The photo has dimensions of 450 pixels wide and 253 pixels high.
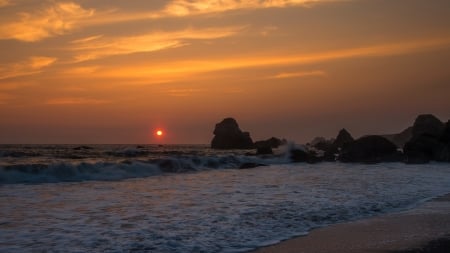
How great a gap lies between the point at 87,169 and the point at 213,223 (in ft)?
57.5

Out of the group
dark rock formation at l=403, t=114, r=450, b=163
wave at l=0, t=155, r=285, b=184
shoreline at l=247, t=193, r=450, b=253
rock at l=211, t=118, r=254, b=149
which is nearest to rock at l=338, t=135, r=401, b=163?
dark rock formation at l=403, t=114, r=450, b=163

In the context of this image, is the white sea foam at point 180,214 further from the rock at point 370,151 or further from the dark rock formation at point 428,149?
the rock at point 370,151

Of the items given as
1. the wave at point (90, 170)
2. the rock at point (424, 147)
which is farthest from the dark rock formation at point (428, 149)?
the wave at point (90, 170)

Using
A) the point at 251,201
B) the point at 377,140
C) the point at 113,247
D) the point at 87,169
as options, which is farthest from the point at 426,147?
the point at 113,247

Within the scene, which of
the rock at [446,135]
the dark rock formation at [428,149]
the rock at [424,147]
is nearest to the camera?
the dark rock formation at [428,149]

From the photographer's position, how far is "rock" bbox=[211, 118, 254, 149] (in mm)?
102750

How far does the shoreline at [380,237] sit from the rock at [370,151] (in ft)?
109

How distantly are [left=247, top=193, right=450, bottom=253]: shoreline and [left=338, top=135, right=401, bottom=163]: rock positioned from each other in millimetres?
33327

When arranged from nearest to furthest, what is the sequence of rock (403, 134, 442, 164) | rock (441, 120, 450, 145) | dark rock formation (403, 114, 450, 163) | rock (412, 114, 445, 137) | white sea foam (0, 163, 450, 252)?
white sea foam (0, 163, 450, 252) → dark rock formation (403, 114, 450, 163) → rock (403, 134, 442, 164) → rock (441, 120, 450, 145) → rock (412, 114, 445, 137)

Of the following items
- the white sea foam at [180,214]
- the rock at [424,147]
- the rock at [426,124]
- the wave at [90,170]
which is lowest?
the white sea foam at [180,214]

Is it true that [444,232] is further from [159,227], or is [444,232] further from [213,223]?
[159,227]

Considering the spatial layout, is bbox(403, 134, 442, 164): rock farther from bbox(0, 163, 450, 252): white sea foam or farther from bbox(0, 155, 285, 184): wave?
bbox(0, 163, 450, 252): white sea foam

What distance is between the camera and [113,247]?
814 centimetres

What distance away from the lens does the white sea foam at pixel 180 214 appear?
28.2 ft
